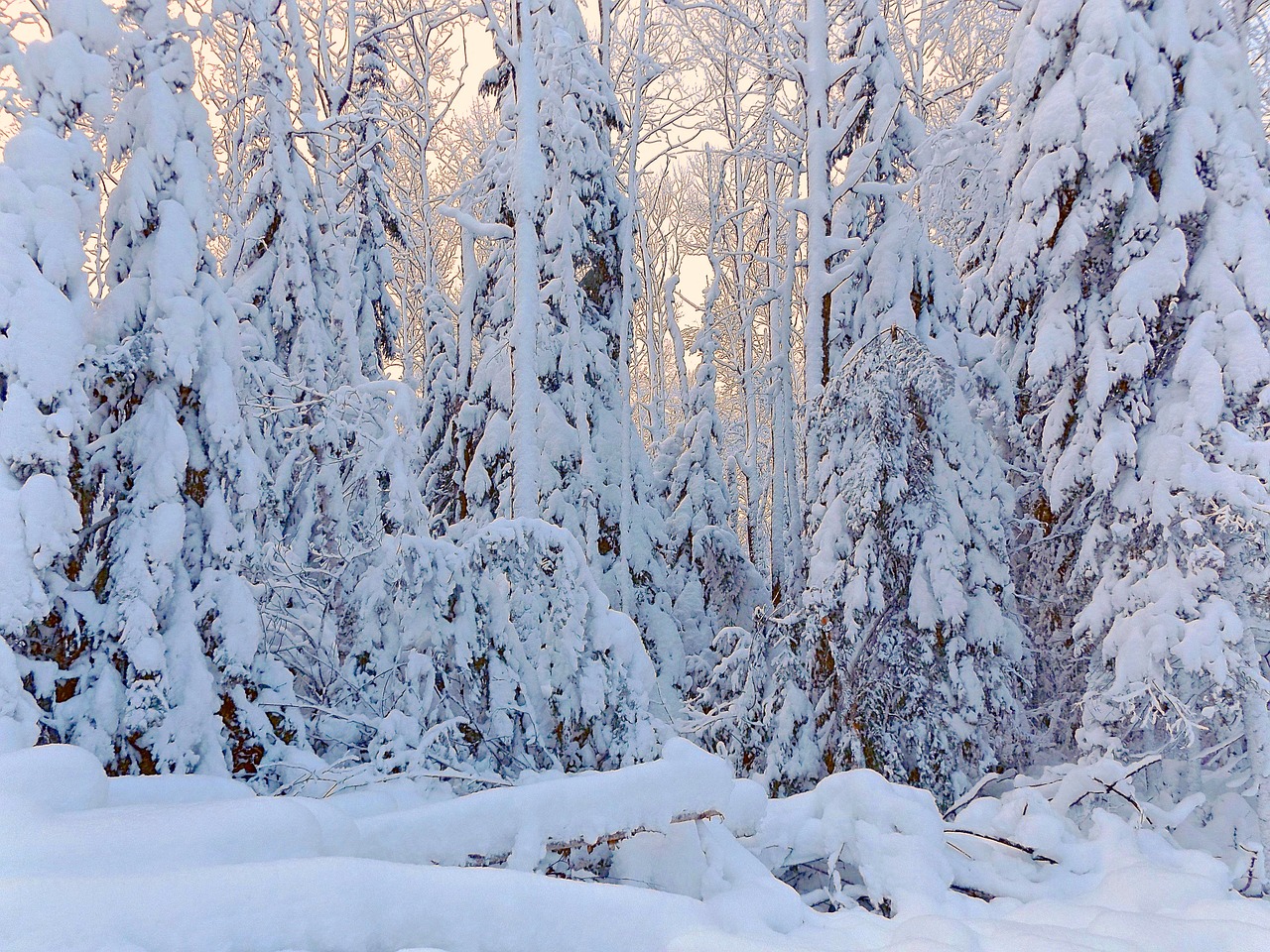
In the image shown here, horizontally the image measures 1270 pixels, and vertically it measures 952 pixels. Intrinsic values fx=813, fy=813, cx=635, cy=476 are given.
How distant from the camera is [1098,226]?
312 inches

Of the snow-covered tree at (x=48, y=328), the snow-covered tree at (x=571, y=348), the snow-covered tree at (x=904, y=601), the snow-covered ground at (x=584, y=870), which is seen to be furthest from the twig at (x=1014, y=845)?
the snow-covered tree at (x=571, y=348)

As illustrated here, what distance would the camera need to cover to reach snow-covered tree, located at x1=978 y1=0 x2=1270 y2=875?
709 centimetres

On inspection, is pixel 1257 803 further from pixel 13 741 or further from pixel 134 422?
pixel 134 422

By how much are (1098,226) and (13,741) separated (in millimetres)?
9134

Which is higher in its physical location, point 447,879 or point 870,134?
point 870,134

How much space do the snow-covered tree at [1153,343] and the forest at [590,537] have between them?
1.7 inches

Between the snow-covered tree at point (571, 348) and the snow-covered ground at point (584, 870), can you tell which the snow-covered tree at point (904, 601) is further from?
the snow-covered tree at point (571, 348)

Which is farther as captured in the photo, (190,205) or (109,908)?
(190,205)

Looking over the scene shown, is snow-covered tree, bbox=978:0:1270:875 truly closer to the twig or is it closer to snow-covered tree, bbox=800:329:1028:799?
snow-covered tree, bbox=800:329:1028:799

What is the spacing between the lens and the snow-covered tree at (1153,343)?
7094mm

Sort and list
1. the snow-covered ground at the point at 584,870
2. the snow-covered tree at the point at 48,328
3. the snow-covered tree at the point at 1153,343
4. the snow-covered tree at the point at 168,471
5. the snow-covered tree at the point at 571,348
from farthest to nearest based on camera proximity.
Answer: the snow-covered tree at the point at 571,348 < the snow-covered tree at the point at 1153,343 < the snow-covered tree at the point at 168,471 < the snow-covered tree at the point at 48,328 < the snow-covered ground at the point at 584,870

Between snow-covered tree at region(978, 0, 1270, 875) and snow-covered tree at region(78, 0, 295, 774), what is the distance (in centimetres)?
734

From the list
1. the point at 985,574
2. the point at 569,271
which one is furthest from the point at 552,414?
the point at 985,574

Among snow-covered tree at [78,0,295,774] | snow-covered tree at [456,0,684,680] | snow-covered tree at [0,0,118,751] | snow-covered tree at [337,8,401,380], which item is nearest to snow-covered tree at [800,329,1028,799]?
snow-covered tree at [456,0,684,680]
